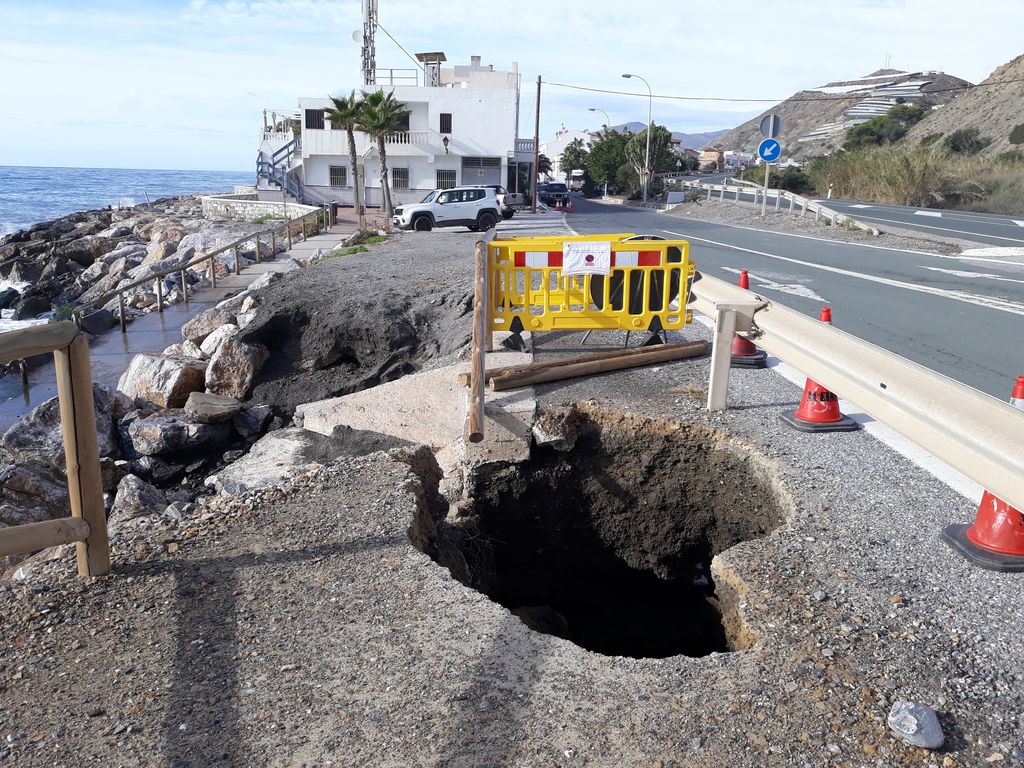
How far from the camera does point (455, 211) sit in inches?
1203

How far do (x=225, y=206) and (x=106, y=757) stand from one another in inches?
1848

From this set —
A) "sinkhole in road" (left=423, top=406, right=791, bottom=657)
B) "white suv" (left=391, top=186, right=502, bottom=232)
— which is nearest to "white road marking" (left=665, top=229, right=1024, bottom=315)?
"sinkhole in road" (left=423, top=406, right=791, bottom=657)

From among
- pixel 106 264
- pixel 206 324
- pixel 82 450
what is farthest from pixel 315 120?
pixel 82 450

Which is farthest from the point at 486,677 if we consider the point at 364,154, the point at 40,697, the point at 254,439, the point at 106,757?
the point at 364,154

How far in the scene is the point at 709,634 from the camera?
618 cm

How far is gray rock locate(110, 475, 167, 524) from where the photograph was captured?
6.81m

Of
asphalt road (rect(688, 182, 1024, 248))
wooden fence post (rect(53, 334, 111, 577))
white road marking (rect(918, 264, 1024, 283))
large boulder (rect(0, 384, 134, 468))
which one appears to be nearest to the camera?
wooden fence post (rect(53, 334, 111, 577))

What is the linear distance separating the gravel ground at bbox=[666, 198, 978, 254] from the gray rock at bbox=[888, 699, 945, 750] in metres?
18.6

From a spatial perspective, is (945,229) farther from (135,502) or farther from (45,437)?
(135,502)

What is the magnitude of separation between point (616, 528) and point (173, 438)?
5892 millimetres

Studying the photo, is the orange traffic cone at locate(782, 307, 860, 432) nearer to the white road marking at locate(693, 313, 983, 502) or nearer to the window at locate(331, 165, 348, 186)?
the white road marking at locate(693, 313, 983, 502)

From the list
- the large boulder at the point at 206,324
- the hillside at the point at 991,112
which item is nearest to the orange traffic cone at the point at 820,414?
the large boulder at the point at 206,324

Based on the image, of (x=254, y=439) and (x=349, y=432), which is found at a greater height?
(x=349, y=432)

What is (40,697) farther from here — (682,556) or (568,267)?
(568,267)
